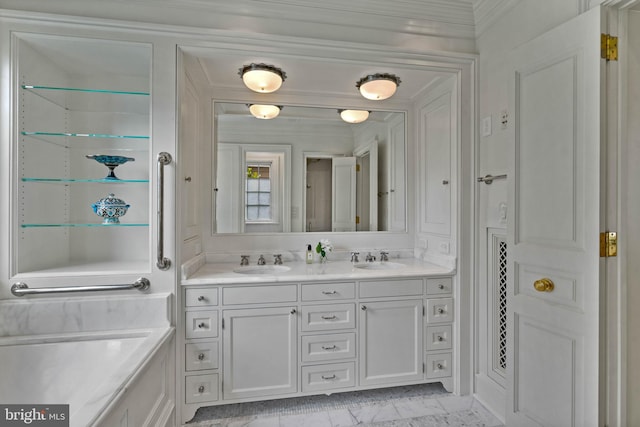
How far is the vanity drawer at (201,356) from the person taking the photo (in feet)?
5.77

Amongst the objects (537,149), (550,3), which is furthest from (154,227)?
(550,3)

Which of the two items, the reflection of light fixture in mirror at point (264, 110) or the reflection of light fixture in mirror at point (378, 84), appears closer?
the reflection of light fixture in mirror at point (378, 84)

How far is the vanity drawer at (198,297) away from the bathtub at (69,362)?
0.18 meters

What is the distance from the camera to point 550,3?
1.57 meters

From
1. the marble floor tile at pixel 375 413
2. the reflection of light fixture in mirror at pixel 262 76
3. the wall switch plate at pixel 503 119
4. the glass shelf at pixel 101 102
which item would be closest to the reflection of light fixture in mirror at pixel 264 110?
the reflection of light fixture in mirror at pixel 262 76

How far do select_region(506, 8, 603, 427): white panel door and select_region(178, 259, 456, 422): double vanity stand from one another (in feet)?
1.71

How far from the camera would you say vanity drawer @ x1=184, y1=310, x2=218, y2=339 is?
1759 millimetres

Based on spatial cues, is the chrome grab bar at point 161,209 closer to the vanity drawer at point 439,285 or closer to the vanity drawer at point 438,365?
the vanity drawer at point 439,285

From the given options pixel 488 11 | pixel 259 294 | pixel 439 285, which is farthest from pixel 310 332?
pixel 488 11

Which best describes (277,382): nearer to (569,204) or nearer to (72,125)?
(569,204)

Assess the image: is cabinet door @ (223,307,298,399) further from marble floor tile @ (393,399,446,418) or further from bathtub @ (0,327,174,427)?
marble floor tile @ (393,399,446,418)

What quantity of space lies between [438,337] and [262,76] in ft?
6.94

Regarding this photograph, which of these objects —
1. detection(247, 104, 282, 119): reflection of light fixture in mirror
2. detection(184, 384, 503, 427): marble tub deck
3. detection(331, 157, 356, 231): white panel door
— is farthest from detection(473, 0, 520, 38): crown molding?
detection(184, 384, 503, 427): marble tub deck

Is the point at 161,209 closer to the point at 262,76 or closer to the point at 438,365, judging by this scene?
the point at 262,76
